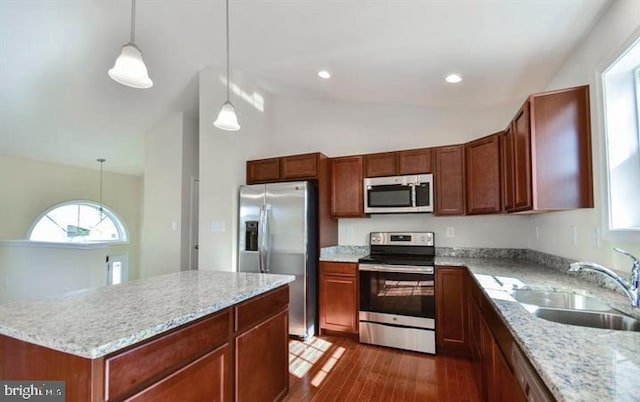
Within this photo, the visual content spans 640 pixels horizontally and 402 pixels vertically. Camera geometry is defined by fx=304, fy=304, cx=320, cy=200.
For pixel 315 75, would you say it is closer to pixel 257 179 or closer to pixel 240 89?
→ pixel 240 89

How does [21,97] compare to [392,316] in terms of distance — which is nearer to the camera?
[392,316]

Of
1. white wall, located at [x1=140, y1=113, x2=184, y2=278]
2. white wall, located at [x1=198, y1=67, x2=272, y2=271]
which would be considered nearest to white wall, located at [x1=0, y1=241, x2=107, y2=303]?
white wall, located at [x1=140, y1=113, x2=184, y2=278]

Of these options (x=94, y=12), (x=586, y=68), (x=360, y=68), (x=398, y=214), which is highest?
(x=94, y=12)

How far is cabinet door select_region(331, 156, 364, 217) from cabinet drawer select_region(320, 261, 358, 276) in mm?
617

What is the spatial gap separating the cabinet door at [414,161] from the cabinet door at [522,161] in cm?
104

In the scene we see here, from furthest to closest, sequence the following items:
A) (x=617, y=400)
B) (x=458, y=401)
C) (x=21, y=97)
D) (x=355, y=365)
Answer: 1. (x=21, y=97)
2. (x=355, y=365)
3. (x=458, y=401)
4. (x=617, y=400)

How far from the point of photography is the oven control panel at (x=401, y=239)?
3.53 m

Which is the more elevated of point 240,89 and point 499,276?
point 240,89

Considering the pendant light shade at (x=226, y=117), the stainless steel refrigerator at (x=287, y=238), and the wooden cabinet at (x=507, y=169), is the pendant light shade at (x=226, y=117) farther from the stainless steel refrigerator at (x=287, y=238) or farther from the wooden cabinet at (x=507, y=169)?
the wooden cabinet at (x=507, y=169)

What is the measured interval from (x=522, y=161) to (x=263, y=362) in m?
2.17

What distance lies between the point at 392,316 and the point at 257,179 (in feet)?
7.35

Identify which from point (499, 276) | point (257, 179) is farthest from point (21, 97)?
point (499, 276)

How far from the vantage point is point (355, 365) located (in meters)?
2.71

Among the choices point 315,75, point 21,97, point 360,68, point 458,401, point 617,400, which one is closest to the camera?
point 617,400
